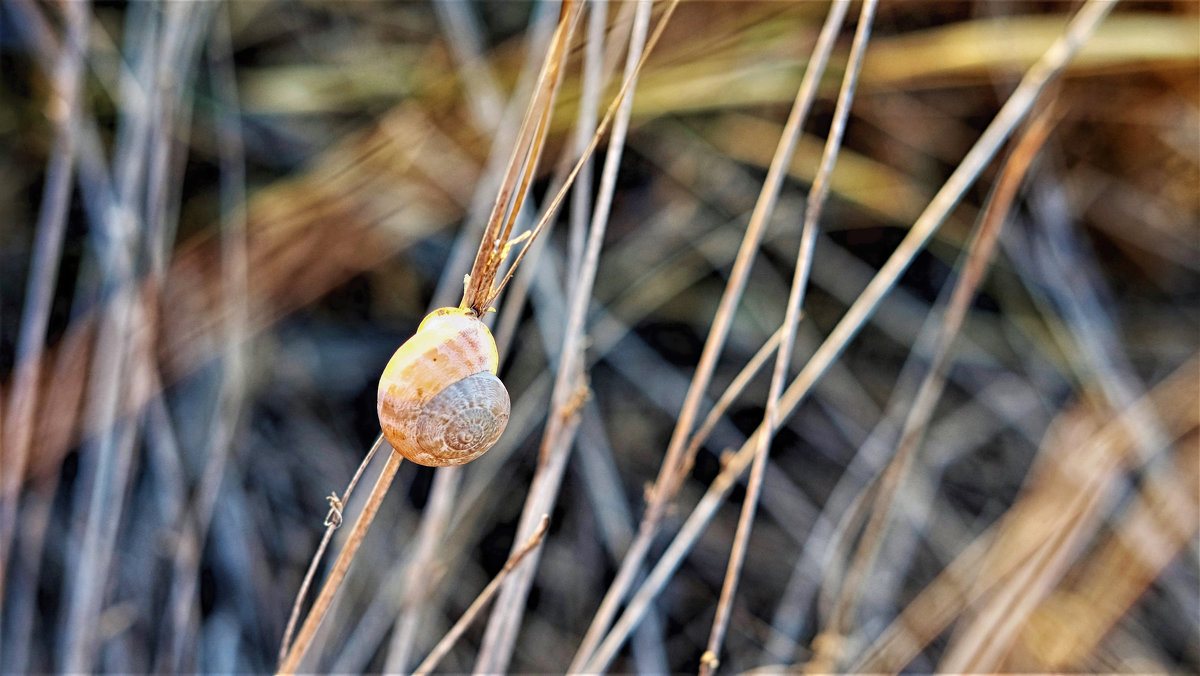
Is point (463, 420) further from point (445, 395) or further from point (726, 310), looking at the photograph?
point (726, 310)

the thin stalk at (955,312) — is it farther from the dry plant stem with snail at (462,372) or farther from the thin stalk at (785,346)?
the dry plant stem with snail at (462,372)

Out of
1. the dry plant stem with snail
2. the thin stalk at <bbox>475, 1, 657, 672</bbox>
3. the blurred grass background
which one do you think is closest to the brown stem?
the dry plant stem with snail

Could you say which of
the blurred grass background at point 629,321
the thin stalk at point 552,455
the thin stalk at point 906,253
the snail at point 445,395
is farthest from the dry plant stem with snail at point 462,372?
the blurred grass background at point 629,321

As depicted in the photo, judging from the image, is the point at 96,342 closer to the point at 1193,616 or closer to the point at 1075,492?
the point at 1075,492

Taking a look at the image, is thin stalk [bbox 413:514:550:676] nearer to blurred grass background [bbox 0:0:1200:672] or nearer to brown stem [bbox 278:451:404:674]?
brown stem [bbox 278:451:404:674]

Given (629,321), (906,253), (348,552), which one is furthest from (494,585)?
(629,321)

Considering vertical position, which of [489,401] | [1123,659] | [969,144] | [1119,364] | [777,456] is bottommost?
[1123,659]

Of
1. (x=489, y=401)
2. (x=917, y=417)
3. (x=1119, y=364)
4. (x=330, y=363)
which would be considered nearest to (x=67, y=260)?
(x=330, y=363)

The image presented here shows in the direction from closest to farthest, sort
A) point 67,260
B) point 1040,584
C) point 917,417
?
point 1040,584, point 917,417, point 67,260
